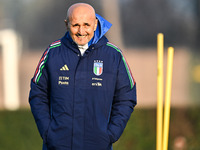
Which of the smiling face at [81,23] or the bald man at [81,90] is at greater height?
the smiling face at [81,23]

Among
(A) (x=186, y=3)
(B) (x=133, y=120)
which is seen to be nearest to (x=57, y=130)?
(B) (x=133, y=120)

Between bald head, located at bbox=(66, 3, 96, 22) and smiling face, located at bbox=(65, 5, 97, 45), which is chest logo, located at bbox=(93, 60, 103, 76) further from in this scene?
bald head, located at bbox=(66, 3, 96, 22)

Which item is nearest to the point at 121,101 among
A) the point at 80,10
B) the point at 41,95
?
the point at 41,95

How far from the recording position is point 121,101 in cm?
320

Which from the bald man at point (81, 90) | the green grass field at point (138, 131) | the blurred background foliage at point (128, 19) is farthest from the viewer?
the blurred background foliage at point (128, 19)

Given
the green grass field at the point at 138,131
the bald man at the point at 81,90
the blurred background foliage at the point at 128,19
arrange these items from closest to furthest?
1. the bald man at the point at 81,90
2. the green grass field at the point at 138,131
3. the blurred background foliage at the point at 128,19

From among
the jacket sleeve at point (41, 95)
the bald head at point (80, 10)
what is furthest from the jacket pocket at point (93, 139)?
the bald head at point (80, 10)

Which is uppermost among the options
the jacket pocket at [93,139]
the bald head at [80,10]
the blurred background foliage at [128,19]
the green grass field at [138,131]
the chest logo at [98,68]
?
the blurred background foliage at [128,19]

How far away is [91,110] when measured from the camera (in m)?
3.08

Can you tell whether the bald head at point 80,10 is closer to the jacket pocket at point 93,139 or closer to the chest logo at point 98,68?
the chest logo at point 98,68

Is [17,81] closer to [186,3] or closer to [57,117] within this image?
[186,3]

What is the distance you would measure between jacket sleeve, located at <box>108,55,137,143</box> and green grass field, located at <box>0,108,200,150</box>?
140 inches

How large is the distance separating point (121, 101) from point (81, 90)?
286 mm

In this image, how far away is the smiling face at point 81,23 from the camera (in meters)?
3.08
